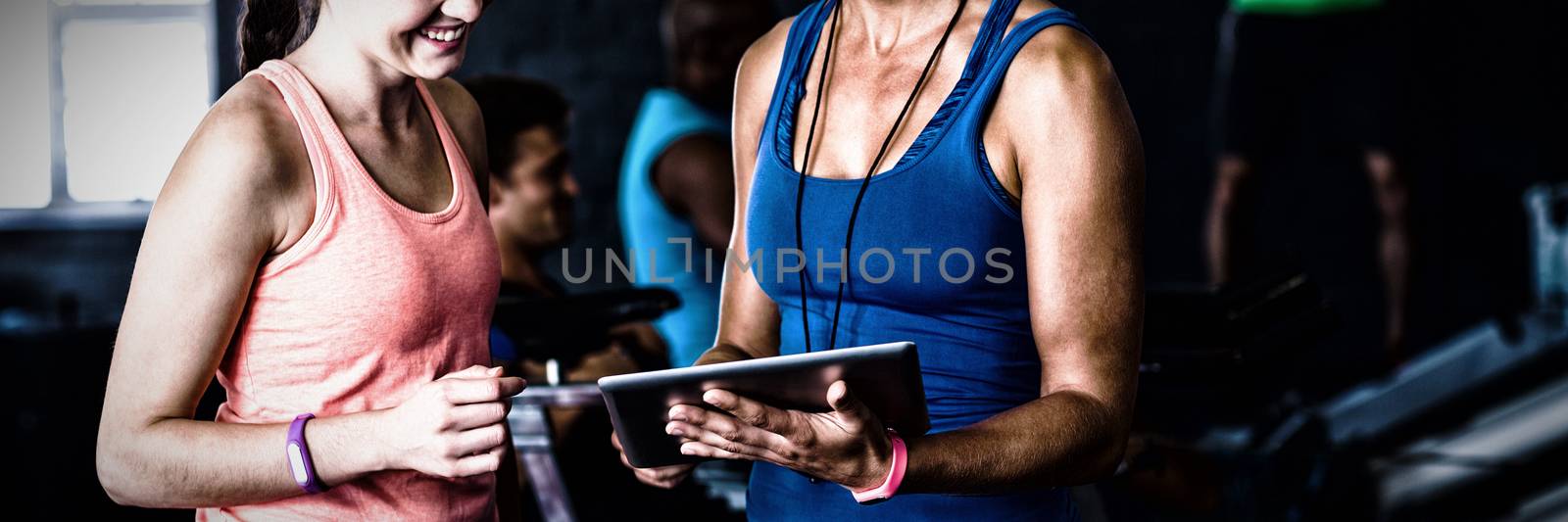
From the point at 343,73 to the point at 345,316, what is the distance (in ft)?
0.71

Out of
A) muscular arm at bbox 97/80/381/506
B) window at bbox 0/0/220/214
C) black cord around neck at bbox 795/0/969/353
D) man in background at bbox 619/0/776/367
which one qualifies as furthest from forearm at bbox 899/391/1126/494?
window at bbox 0/0/220/214

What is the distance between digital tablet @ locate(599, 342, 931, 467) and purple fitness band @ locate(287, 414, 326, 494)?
0.78ft

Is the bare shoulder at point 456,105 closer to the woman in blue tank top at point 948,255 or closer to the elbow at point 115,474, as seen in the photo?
the woman in blue tank top at point 948,255

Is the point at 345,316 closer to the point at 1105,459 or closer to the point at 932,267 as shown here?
the point at 932,267

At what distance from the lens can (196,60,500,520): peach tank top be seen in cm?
101

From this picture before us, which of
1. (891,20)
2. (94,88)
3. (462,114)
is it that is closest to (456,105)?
(462,114)

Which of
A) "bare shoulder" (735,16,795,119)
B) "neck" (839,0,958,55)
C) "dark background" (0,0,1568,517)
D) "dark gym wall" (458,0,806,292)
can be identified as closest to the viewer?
"neck" (839,0,958,55)

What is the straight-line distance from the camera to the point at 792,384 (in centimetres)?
95

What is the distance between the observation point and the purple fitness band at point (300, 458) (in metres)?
0.97

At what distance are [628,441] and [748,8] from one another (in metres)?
1.75

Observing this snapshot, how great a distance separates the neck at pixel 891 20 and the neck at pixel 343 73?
47 cm

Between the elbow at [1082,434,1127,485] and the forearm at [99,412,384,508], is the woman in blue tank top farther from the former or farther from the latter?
the forearm at [99,412,384,508]

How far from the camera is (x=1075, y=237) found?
41.8 inches

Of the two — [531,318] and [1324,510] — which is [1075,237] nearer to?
[531,318]
